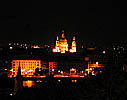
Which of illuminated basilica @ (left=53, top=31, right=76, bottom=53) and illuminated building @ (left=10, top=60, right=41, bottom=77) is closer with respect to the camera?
illuminated building @ (left=10, top=60, right=41, bottom=77)

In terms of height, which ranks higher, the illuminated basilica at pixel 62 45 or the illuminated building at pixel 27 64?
the illuminated basilica at pixel 62 45

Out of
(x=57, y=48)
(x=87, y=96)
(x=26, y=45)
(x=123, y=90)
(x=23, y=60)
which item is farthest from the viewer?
(x=26, y=45)

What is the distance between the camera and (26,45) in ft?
329

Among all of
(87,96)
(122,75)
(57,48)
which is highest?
(57,48)

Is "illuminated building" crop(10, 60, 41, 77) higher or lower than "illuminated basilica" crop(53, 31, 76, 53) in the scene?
lower

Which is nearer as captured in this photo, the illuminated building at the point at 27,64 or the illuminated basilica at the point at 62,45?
the illuminated building at the point at 27,64

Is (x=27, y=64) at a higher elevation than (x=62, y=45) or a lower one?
lower

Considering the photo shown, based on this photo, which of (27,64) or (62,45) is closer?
(27,64)

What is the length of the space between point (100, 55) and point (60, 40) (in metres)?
15.6

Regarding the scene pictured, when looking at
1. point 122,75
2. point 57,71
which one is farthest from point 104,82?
point 57,71

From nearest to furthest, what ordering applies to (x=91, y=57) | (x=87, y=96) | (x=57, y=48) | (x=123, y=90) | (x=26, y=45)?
(x=123, y=90) < (x=87, y=96) < (x=91, y=57) < (x=57, y=48) < (x=26, y=45)

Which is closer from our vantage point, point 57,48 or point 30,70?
point 30,70

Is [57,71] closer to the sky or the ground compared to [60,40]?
closer to the ground

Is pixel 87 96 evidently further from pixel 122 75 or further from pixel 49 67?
pixel 49 67
